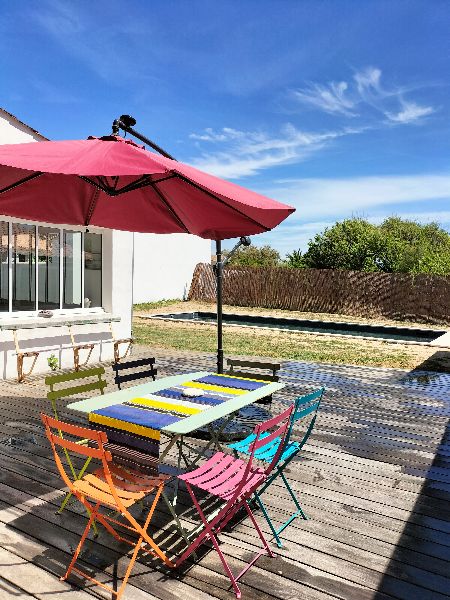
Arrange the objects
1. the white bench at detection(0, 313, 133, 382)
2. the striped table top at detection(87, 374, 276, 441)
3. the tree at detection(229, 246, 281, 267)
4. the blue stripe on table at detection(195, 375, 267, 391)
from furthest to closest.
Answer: the tree at detection(229, 246, 281, 267)
the white bench at detection(0, 313, 133, 382)
the blue stripe on table at detection(195, 375, 267, 391)
the striped table top at detection(87, 374, 276, 441)

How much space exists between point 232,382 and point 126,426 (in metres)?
1.49

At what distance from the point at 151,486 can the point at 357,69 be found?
23585mm

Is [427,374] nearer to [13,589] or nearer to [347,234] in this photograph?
[13,589]

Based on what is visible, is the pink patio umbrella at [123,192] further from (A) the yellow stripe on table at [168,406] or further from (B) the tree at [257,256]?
(B) the tree at [257,256]

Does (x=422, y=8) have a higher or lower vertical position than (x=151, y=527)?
higher

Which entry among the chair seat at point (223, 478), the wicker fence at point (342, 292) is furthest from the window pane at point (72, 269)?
the wicker fence at point (342, 292)

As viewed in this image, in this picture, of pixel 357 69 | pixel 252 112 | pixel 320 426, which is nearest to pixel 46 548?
pixel 320 426

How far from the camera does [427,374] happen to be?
990 centimetres

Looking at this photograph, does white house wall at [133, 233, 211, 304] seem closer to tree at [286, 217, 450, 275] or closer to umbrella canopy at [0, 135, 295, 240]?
tree at [286, 217, 450, 275]

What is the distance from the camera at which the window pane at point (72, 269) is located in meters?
9.77

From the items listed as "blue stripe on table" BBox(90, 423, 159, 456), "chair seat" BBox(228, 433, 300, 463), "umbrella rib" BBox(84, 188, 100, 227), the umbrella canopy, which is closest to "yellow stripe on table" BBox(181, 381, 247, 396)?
"chair seat" BBox(228, 433, 300, 463)

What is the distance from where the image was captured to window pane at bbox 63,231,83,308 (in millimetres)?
9766

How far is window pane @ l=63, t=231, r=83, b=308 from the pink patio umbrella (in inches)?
143

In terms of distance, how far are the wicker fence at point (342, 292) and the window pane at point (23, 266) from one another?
1794 cm
